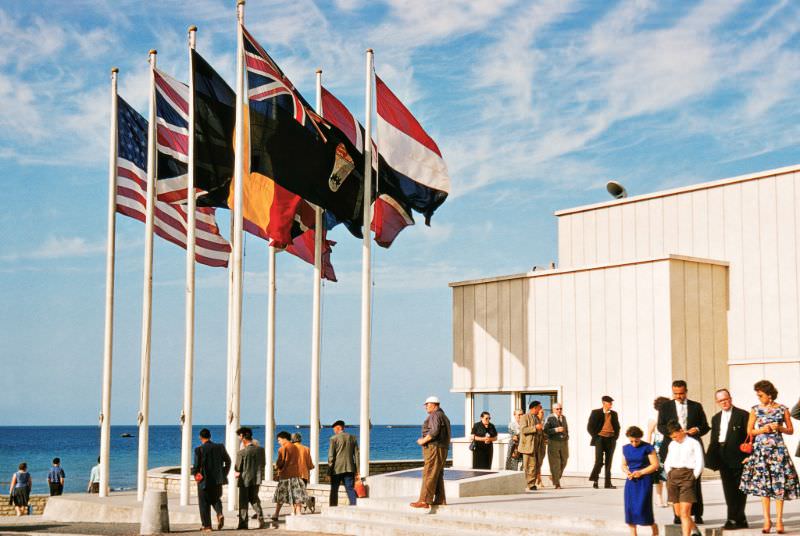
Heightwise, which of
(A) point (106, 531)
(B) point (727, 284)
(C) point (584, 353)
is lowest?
(A) point (106, 531)

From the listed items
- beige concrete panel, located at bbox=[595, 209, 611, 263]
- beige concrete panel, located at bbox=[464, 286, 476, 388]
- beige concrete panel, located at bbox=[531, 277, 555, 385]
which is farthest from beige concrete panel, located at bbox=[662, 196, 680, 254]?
beige concrete panel, located at bbox=[464, 286, 476, 388]

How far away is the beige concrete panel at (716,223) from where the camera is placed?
84.9ft

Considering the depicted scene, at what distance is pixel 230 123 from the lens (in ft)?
80.6

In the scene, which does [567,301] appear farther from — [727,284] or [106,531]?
[106,531]

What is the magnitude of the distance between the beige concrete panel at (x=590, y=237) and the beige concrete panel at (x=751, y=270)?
15.0 feet

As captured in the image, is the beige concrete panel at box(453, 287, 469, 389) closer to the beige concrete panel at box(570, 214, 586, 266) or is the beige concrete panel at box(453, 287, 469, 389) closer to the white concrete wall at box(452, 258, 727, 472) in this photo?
the white concrete wall at box(452, 258, 727, 472)

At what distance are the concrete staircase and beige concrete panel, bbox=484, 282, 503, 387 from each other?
843 centimetres

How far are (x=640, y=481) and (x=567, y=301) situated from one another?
12019 mm

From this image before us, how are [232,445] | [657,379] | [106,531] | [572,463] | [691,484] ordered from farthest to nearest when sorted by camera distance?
[572,463] → [657,379] → [232,445] → [106,531] → [691,484]

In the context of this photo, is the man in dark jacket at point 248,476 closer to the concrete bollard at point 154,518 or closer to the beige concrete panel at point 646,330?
the concrete bollard at point 154,518

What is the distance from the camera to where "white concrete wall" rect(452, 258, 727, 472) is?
2438cm

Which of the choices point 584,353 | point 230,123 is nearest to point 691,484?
point 584,353

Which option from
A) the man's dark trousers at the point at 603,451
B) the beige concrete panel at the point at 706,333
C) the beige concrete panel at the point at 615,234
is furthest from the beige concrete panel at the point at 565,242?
the man's dark trousers at the point at 603,451

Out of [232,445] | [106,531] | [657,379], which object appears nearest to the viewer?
[106,531]
